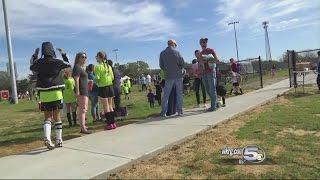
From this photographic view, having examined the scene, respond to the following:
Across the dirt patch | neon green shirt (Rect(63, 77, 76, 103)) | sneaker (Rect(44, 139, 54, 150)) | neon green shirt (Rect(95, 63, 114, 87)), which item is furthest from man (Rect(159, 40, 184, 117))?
sneaker (Rect(44, 139, 54, 150))

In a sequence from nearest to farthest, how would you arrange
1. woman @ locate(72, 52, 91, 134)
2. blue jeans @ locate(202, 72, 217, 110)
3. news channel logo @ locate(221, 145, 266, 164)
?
news channel logo @ locate(221, 145, 266, 164) < woman @ locate(72, 52, 91, 134) < blue jeans @ locate(202, 72, 217, 110)

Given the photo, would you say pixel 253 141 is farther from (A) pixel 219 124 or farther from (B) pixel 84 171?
(B) pixel 84 171

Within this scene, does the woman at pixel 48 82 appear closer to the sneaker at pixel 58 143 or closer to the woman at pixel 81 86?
the sneaker at pixel 58 143

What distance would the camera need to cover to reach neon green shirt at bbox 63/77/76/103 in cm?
1309

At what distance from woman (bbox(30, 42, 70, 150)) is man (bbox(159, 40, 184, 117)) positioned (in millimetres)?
4410

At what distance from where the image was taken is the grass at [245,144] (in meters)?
6.76

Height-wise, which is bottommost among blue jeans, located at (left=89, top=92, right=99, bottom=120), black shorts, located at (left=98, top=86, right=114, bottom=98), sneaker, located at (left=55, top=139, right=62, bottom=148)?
sneaker, located at (left=55, top=139, right=62, bottom=148)

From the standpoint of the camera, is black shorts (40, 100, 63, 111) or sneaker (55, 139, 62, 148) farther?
sneaker (55, 139, 62, 148)

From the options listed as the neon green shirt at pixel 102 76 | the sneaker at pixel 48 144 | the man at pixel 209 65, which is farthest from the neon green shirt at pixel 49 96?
the man at pixel 209 65

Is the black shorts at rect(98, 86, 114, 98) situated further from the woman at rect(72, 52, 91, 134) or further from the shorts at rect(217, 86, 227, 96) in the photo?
the shorts at rect(217, 86, 227, 96)

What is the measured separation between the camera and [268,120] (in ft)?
36.6

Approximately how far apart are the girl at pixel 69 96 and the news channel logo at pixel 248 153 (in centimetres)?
622

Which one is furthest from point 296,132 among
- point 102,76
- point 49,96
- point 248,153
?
point 49,96

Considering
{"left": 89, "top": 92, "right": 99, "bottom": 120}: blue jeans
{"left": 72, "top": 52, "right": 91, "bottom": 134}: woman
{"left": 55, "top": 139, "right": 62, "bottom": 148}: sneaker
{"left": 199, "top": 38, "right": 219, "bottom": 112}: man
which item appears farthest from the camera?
{"left": 89, "top": 92, "right": 99, "bottom": 120}: blue jeans
